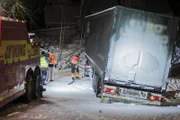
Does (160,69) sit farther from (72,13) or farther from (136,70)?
(72,13)

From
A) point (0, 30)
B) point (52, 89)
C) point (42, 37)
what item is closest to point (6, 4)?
point (52, 89)

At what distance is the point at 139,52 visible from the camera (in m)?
10.8

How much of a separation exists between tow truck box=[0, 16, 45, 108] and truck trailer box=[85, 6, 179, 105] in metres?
2.42

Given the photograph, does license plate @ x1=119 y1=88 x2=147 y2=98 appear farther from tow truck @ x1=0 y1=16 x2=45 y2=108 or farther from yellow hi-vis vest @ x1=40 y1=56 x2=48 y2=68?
yellow hi-vis vest @ x1=40 y1=56 x2=48 y2=68

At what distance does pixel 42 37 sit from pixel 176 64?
13.0m

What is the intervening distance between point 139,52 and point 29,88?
3.68 meters

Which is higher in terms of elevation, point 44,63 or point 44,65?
point 44,63

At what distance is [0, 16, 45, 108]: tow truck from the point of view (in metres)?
8.23

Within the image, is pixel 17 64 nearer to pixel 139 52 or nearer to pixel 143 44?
pixel 139 52

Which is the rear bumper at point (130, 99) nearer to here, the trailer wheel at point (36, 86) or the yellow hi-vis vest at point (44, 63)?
the trailer wheel at point (36, 86)

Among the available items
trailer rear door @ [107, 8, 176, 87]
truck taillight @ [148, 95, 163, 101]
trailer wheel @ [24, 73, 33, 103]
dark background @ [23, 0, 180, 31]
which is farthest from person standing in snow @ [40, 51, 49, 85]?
dark background @ [23, 0, 180, 31]

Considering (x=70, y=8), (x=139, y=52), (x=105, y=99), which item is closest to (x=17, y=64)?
(x=105, y=99)

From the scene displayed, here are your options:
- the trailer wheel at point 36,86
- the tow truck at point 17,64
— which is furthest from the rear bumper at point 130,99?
the tow truck at point 17,64

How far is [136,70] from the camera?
11.0 m
